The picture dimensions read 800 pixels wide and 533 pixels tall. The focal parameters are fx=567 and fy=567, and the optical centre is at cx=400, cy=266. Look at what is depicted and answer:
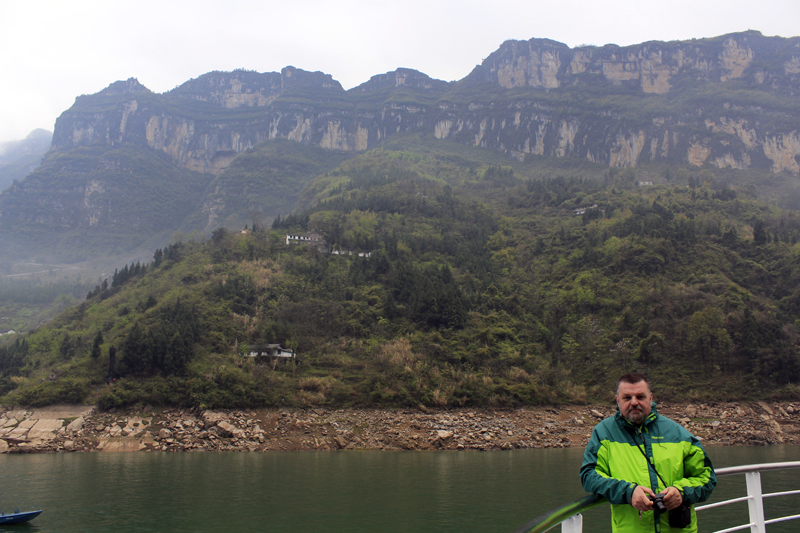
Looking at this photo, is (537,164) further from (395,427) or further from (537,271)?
(395,427)

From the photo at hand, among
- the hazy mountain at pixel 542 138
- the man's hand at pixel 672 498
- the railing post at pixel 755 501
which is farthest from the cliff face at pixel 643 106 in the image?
the man's hand at pixel 672 498

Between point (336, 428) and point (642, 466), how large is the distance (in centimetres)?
4191

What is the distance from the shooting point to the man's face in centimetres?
435

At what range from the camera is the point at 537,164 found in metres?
169

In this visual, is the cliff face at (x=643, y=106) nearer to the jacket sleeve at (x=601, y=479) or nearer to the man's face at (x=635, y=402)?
the man's face at (x=635, y=402)

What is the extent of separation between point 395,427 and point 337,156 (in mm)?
163228

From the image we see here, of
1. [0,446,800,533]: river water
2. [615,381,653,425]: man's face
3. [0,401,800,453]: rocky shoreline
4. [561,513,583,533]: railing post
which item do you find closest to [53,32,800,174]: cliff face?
[0,401,800,453]: rocky shoreline

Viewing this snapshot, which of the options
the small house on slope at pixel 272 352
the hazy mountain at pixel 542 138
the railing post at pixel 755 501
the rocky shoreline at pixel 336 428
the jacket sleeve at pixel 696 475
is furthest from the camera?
the hazy mountain at pixel 542 138

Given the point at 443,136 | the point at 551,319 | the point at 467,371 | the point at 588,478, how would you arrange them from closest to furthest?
the point at 588,478 < the point at 467,371 < the point at 551,319 < the point at 443,136

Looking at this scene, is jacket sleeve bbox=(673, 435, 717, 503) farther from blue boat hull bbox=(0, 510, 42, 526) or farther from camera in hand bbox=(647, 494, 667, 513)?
blue boat hull bbox=(0, 510, 42, 526)

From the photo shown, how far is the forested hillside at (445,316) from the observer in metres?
47.9

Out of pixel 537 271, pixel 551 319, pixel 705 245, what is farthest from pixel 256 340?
pixel 705 245

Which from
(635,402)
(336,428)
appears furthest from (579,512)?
(336,428)

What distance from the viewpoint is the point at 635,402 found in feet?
14.3
